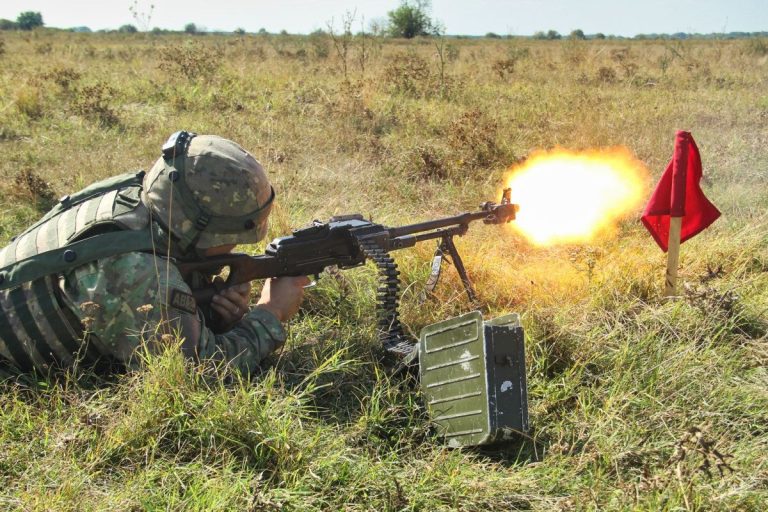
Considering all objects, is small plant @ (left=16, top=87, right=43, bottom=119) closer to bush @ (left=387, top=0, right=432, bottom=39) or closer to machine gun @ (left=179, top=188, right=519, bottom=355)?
machine gun @ (left=179, top=188, right=519, bottom=355)

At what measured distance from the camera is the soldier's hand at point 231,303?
4.21 meters

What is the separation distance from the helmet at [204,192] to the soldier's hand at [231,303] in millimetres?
365

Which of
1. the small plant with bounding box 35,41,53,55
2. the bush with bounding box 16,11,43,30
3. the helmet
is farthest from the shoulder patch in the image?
the bush with bounding box 16,11,43,30

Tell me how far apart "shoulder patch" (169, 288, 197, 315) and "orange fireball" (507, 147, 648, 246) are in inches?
159

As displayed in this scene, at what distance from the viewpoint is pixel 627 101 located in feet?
42.8

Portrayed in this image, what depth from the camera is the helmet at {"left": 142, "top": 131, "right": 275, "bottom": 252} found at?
3822 millimetres

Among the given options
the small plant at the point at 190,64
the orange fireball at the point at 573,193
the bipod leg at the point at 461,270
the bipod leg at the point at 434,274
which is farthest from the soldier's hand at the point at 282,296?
the small plant at the point at 190,64

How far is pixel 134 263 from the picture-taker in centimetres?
369

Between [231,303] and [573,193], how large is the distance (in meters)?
4.43

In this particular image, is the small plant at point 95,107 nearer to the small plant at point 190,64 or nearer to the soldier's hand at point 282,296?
the small plant at point 190,64

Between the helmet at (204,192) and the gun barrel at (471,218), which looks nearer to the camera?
the helmet at (204,192)

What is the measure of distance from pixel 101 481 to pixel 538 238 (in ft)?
16.0

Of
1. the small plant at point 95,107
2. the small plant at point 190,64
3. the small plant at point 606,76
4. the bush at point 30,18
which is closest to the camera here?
the small plant at point 95,107

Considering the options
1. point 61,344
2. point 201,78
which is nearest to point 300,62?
point 201,78
